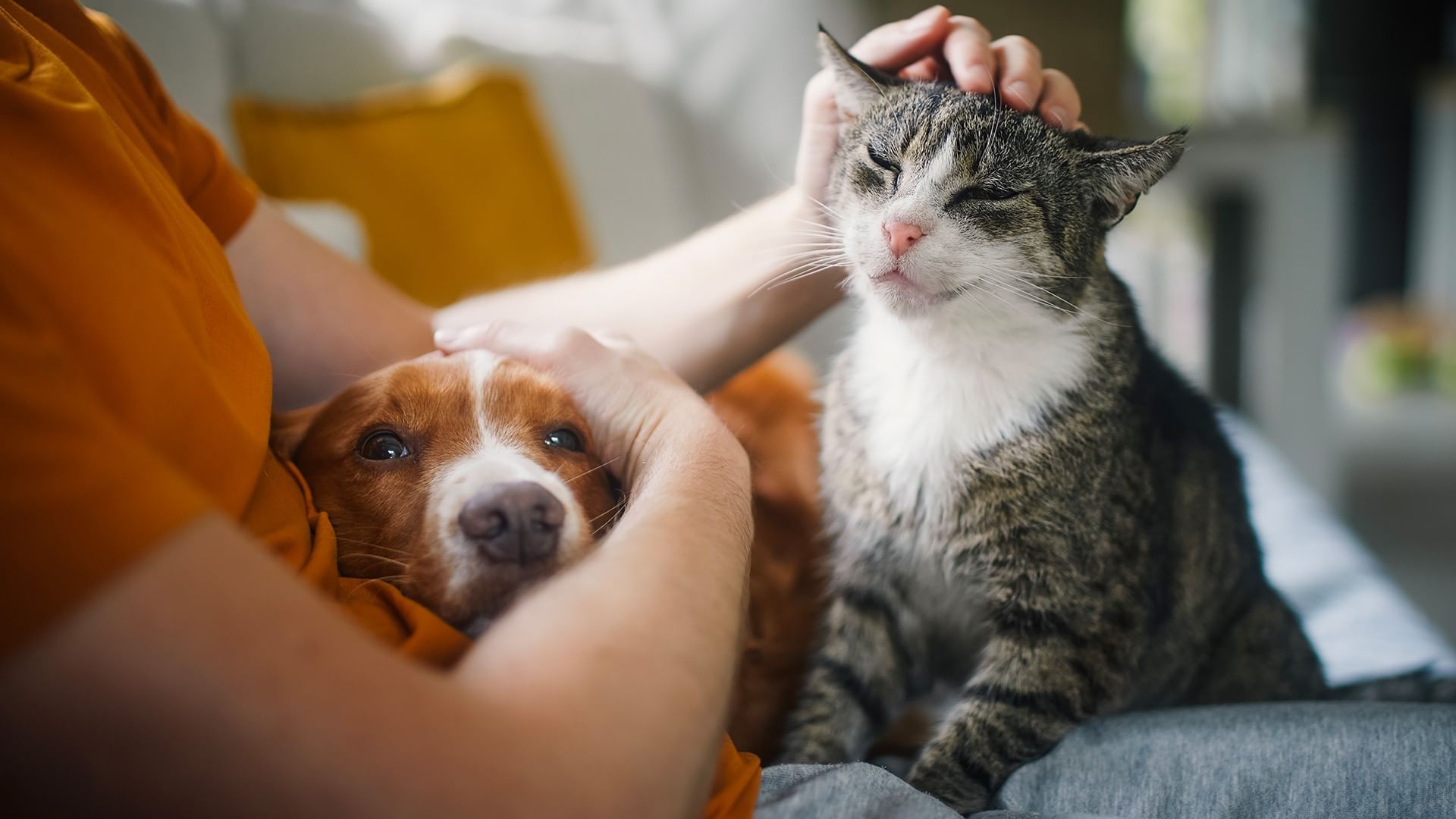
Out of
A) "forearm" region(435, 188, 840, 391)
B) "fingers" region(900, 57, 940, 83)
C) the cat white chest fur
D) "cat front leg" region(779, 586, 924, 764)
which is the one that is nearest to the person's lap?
"cat front leg" region(779, 586, 924, 764)

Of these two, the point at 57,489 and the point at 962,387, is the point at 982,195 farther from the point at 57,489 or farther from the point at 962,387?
the point at 57,489

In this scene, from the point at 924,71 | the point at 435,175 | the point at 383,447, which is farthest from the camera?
the point at 435,175

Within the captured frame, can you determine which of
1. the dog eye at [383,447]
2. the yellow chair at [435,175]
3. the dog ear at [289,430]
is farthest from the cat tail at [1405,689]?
the yellow chair at [435,175]

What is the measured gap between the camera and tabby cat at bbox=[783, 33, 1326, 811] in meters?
1.06

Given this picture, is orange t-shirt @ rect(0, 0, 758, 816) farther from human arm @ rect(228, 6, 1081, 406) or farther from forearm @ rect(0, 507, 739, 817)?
human arm @ rect(228, 6, 1081, 406)

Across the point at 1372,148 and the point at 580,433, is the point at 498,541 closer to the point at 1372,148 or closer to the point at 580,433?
the point at 580,433

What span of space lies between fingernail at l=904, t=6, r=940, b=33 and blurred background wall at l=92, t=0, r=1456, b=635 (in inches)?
3.9

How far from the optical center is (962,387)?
1168 mm

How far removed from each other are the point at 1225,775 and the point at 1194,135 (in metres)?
3.07

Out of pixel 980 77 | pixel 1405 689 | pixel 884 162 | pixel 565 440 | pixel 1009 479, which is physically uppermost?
pixel 980 77

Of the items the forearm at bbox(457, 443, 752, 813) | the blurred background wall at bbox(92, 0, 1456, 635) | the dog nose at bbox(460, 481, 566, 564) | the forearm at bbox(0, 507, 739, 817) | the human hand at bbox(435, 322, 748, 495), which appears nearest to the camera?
the forearm at bbox(0, 507, 739, 817)

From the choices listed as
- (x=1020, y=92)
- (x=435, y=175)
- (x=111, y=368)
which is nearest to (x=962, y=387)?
(x=1020, y=92)

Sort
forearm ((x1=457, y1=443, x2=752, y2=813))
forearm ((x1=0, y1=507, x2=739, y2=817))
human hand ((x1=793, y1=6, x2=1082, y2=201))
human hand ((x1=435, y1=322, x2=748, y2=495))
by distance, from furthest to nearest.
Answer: human hand ((x1=793, y1=6, x2=1082, y2=201))
human hand ((x1=435, y1=322, x2=748, y2=495))
forearm ((x1=457, y1=443, x2=752, y2=813))
forearm ((x1=0, y1=507, x2=739, y2=817))

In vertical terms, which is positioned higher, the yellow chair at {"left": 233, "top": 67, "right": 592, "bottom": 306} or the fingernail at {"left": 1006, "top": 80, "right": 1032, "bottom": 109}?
the fingernail at {"left": 1006, "top": 80, "right": 1032, "bottom": 109}
